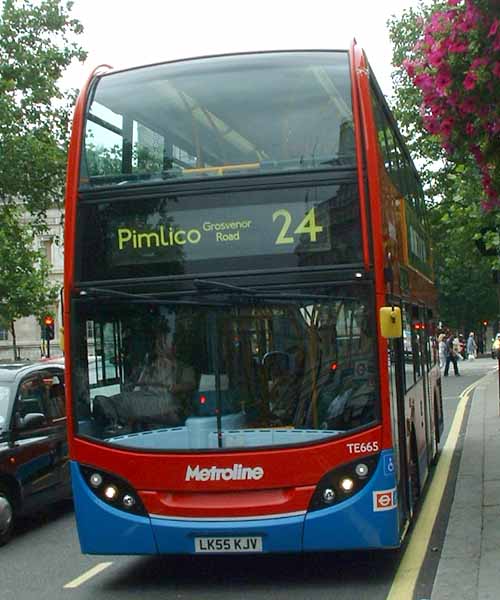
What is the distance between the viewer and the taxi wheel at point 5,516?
1034 cm

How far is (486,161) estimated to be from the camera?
8602 mm

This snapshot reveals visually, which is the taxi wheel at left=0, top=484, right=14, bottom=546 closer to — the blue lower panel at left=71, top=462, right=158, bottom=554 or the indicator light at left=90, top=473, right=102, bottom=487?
the blue lower panel at left=71, top=462, right=158, bottom=554

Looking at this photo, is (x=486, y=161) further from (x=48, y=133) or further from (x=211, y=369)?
(x=48, y=133)

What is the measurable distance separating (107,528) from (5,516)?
2988 millimetres

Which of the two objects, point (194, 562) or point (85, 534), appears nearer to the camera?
point (85, 534)

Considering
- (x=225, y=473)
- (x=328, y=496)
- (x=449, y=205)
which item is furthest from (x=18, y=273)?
(x=328, y=496)

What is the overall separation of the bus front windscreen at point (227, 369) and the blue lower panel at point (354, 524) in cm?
51

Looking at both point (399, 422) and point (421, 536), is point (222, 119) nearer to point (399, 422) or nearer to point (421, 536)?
point (399, 422)

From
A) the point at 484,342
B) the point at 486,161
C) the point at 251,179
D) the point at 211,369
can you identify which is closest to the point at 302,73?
the point at 251,179

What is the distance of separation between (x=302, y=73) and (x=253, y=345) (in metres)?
2.23

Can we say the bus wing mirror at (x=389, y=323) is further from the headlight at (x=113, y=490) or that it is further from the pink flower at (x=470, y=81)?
the headlight at (x=113, y=490)

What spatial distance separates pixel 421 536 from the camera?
9.57m

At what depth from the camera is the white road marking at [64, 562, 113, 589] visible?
27.3 ft

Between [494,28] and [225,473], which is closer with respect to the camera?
[494,28]
